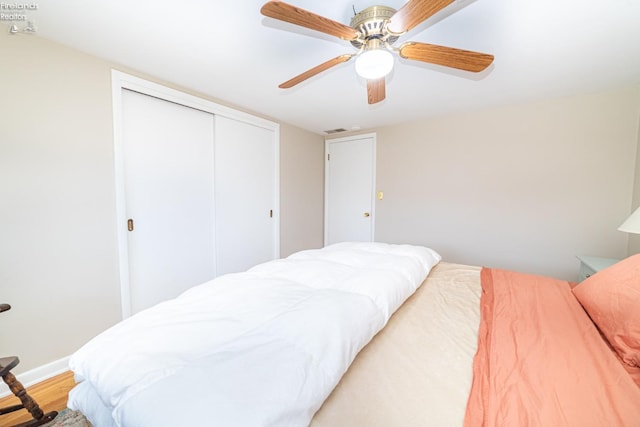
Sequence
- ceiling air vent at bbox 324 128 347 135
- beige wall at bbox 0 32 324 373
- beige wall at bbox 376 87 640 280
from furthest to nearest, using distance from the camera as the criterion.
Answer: ceiling air vent at bbox 324 128 347 135
beige wall at bbox 376 87 640 280
beige wall at bbox 0 32 324 373

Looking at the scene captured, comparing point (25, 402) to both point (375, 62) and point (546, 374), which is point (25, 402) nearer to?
point (546, 374)

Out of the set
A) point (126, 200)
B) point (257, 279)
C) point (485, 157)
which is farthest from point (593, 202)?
point (126, 200)

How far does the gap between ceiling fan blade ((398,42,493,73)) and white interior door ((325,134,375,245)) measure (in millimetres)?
2161

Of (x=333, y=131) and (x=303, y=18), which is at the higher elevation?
(x=333, y=131)

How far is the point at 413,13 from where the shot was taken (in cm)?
104

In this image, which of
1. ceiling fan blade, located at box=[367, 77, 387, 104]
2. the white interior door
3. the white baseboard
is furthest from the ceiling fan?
the white baseboard

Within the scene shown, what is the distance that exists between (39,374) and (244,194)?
2020 mm

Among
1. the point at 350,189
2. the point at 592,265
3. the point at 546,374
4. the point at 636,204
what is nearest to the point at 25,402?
the point at 546,374

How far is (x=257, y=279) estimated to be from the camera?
119 centimetres

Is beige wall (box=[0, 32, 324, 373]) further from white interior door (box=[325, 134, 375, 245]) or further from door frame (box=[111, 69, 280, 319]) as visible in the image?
white interior door (box=[325, 134, 375, 245])

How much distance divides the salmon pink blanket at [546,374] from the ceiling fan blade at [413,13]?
1.30 m

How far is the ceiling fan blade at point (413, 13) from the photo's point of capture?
972 millimetres

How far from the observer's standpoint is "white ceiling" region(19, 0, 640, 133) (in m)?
1.31

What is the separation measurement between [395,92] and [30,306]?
3.16 metres
